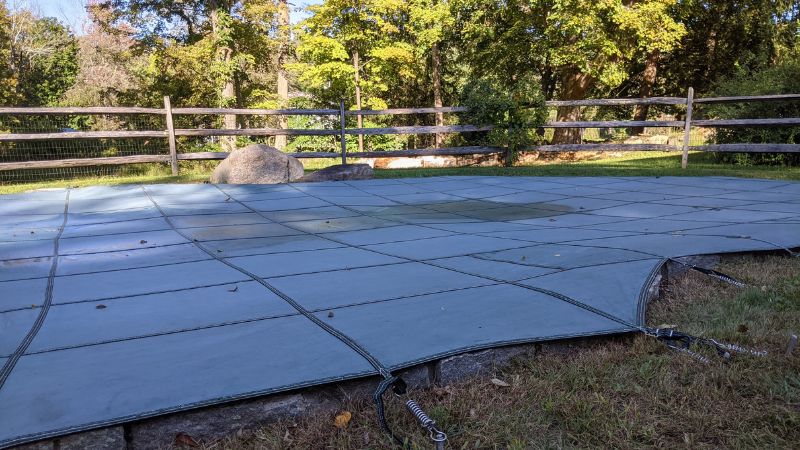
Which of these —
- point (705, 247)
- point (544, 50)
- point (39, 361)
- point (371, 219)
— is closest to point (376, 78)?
point (544, 50)

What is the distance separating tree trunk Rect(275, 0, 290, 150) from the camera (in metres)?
16.1

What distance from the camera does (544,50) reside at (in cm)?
1442

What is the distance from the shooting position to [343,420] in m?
1.61

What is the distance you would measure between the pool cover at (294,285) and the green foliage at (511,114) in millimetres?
4512

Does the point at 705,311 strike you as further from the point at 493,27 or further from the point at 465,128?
the point at 493,27

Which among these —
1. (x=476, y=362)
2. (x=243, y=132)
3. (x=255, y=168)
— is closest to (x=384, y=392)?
(x=476, y=362)

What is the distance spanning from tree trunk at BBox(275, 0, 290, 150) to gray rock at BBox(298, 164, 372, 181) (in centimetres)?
812

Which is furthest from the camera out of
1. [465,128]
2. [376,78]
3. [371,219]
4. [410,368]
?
[376,78]

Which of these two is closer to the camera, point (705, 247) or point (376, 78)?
point (705, 247)

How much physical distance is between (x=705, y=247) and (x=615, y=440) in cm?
201

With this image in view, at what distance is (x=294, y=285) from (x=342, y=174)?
543cm

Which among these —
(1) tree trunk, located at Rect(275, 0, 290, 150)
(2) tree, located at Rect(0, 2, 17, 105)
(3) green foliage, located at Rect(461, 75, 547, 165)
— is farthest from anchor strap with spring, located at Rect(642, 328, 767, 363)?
(2) tree, located at Rect(0, 2, 17, 105)

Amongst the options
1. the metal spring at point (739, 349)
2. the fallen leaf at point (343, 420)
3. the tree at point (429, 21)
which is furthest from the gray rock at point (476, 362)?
the tree at point (429, 21)

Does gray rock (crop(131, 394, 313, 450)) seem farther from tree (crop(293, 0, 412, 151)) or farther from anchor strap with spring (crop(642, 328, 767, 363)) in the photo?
tree (crop(293, 0, 412, 151))
